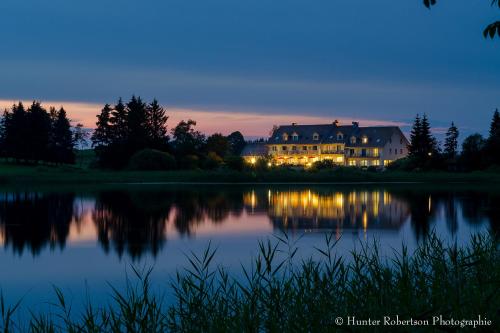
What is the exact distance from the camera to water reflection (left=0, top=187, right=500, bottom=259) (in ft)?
76.0

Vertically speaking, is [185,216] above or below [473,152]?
below

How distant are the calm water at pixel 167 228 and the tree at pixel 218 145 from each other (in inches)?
1659

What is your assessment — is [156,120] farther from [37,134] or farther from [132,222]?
[132,222]

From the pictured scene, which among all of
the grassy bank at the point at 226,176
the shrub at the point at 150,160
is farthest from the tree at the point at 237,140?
the grassy bank at the point at 226,176

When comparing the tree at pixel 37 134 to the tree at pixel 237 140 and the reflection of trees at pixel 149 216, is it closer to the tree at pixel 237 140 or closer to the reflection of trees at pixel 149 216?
the reflection of trees at pixel 149 216

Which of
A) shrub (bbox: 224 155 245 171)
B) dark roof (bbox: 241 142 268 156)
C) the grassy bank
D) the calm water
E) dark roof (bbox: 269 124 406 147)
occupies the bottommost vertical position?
the calm water

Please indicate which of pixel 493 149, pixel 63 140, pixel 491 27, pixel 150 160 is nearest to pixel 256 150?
pixel 63 140

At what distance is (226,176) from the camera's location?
67625 mm

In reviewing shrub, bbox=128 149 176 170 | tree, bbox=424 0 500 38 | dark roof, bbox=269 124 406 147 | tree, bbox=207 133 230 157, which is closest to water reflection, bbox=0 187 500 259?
tree, bbox=424 0 500 38

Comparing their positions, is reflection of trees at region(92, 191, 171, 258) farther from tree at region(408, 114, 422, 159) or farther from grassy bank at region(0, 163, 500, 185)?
tree at region(408, 114, 422, 159)

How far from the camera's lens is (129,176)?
66.9m

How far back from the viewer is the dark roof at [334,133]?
96.1 meters

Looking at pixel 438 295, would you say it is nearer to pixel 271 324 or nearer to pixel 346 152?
pixel 271 324

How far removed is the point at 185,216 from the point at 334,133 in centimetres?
7126
